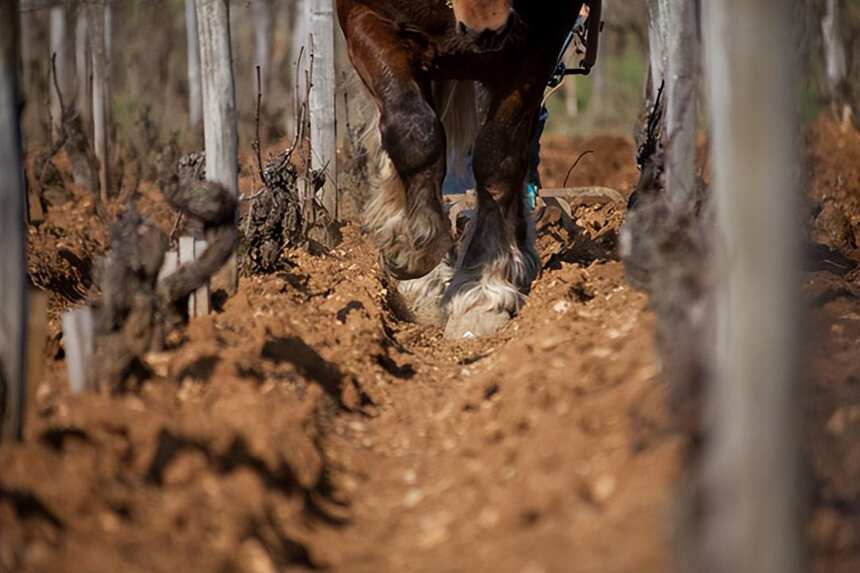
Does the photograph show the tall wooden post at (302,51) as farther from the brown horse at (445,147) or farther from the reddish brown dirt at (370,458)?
the reddish brown dirt at (370,458)

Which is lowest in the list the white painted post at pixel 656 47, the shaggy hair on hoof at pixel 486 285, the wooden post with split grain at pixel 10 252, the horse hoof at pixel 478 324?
the horse hoof at pixel 478 324

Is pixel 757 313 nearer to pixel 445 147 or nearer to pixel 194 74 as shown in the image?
pixel 445 147

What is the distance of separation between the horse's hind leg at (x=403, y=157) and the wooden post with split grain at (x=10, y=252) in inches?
89.7

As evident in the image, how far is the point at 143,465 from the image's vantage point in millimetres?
3250

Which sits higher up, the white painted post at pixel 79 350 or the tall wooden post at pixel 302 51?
the tall wooden post at pixel 302 51

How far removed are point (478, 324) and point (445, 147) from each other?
762 millimetres

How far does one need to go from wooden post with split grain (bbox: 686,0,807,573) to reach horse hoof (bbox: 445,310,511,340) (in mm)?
3400

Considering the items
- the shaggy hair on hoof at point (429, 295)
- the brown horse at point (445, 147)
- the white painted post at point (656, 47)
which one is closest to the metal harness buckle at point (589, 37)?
the white painted post at point (656, 47)

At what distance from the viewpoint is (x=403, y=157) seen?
5.52 meters

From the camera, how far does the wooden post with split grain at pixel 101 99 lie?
10711 millimetres

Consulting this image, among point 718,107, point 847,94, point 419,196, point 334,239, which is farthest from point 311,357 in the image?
point 847,94

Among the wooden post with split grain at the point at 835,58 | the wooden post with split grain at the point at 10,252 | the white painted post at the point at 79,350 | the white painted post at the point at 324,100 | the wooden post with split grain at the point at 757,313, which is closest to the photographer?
the wooden post with split grain at the point at 757,313

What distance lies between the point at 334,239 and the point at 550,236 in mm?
1294

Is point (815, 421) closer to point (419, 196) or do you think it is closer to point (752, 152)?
point (752, 152)
